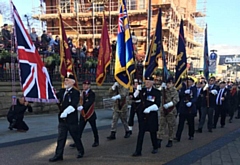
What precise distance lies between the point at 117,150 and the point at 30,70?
2901mm

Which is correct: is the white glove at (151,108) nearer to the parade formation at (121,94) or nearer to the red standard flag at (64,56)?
the parade formation at (121,94)

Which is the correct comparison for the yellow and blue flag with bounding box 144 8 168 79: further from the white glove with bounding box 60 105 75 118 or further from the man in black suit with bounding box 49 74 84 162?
the white glove with bounding box 60 105 75 118

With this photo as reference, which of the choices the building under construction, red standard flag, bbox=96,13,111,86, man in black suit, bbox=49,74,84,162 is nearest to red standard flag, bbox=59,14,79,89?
red standard flag, bbox=96,13,111,86

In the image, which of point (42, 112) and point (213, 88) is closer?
point (213, 88)

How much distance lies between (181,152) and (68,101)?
3.04m

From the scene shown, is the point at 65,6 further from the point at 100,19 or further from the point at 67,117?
the point at 67,117

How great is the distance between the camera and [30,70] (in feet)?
19.0

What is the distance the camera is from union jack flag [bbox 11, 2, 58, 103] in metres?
5.71

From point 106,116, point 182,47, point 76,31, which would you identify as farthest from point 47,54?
point 76,31

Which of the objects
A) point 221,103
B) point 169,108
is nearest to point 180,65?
point 169,108

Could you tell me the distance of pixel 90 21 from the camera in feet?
121

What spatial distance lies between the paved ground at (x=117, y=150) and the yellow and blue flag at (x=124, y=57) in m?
1.75

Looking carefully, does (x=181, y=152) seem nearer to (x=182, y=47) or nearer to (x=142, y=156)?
(x=142, y=156)

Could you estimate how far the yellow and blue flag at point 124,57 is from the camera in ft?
26.1
